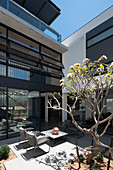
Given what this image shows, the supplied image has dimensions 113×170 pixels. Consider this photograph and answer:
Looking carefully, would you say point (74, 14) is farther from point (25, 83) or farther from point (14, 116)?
point (14, 116)

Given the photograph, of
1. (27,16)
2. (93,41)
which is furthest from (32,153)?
(27,16)

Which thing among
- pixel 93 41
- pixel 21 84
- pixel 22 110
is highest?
pixel 93 41

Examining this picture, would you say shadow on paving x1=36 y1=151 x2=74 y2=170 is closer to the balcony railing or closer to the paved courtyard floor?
A: the paved courtyard floor

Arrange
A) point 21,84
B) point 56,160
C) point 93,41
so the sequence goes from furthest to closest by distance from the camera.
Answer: point 93,41
point 21,84
point 56,160

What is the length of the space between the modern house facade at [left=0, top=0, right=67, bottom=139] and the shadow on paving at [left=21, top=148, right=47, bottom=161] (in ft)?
6.96

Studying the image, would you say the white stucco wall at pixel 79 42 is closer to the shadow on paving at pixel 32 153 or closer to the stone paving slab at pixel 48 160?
the stone paving slab at pixel 48 160

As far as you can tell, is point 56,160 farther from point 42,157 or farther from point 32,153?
point 32,153

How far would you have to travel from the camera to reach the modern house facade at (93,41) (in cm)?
677

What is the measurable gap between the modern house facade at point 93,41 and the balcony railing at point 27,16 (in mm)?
1571

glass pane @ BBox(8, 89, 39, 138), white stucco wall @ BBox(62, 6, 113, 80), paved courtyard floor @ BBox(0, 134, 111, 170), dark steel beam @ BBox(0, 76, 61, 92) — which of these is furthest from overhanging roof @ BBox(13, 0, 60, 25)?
paved courtyard floor @ BBox(0, 134, 111, 170)

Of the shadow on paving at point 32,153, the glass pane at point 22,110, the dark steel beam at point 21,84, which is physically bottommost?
the shadow on paving at point 32,153

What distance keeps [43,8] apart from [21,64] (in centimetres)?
592

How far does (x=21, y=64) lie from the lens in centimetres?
674

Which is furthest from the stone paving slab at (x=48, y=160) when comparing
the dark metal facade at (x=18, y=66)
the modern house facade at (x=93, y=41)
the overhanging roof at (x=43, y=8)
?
the overhanging roof at (x=43, y=8)
